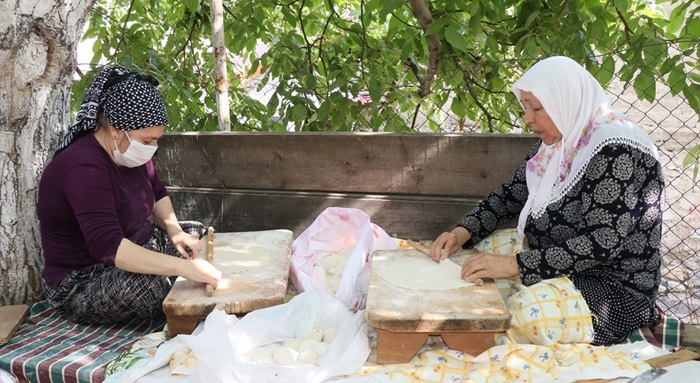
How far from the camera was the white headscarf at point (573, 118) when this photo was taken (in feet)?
7.65

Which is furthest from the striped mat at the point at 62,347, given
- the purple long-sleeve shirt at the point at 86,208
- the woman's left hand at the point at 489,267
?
the woman's left hand at the point at 489,267

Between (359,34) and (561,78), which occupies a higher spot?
(359,34)

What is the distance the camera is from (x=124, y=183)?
2.70 m

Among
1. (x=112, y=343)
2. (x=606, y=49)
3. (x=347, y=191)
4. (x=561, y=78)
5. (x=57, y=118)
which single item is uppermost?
(x=606, y=49)

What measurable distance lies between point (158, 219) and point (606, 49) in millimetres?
2514

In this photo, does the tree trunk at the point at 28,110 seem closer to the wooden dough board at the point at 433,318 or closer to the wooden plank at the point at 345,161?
the wooden plank at the point at 345,161

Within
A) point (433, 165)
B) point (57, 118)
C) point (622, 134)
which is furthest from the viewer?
point (433, 165)

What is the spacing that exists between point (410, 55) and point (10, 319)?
2.44 meters

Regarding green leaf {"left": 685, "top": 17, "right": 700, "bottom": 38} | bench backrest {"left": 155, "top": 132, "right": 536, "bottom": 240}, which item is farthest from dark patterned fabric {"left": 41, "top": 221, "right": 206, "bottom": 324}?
green leaf {"left": 685, "top": 17, "right": 700, "bottom": 38}

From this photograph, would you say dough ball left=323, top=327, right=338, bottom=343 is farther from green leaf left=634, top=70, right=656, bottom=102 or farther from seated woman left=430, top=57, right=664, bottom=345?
green leaf left=634, top=70, right=656, bottom=102

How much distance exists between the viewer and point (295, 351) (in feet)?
7.39

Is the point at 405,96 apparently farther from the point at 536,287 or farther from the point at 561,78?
the point at 536,287

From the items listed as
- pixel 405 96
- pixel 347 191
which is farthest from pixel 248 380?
pixel 405 96

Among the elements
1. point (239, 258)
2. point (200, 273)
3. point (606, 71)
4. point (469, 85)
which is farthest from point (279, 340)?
point (469, 85)
